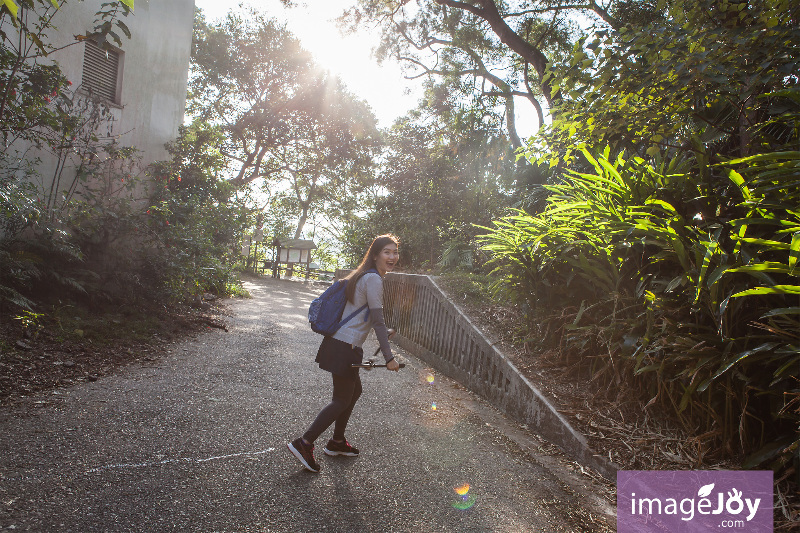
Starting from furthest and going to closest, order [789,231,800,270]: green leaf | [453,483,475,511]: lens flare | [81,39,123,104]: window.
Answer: [81,39,123,104]: window → [453,483,475,511]: lens flare → [789,231,800,270]: green leaf

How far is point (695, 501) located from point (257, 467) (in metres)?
2.85

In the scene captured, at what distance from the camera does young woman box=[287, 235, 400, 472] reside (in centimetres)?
338

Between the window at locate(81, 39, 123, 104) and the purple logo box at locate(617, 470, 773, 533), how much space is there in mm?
10099

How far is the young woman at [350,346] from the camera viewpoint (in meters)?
3.38

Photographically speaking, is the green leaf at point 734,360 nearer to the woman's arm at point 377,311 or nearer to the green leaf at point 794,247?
the green leaf at point 794,247

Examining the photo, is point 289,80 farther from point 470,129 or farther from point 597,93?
point 597,93

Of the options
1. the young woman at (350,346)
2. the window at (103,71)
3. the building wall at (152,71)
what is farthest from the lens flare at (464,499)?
the building wall at (152,71)

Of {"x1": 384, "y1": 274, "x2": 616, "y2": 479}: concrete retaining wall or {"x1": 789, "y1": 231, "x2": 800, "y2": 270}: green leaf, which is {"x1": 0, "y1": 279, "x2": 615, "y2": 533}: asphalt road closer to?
{"x1": 384, "y1": 274, "x2": 616, "y2": 479}: concrete retaining wall

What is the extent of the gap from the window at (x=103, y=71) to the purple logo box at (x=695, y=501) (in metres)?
10.1

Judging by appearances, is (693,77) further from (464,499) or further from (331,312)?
(464,499)

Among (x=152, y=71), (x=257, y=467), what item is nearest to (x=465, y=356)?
(x=257, y=467)

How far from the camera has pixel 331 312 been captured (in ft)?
11.5

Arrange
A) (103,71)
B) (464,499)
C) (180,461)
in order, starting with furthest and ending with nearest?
(103,71) → (180,461) → (464,499)

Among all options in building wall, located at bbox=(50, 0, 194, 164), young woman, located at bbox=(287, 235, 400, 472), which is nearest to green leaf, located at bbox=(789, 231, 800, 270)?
young woman, located at bbox=(287, 235, 400, 472)
